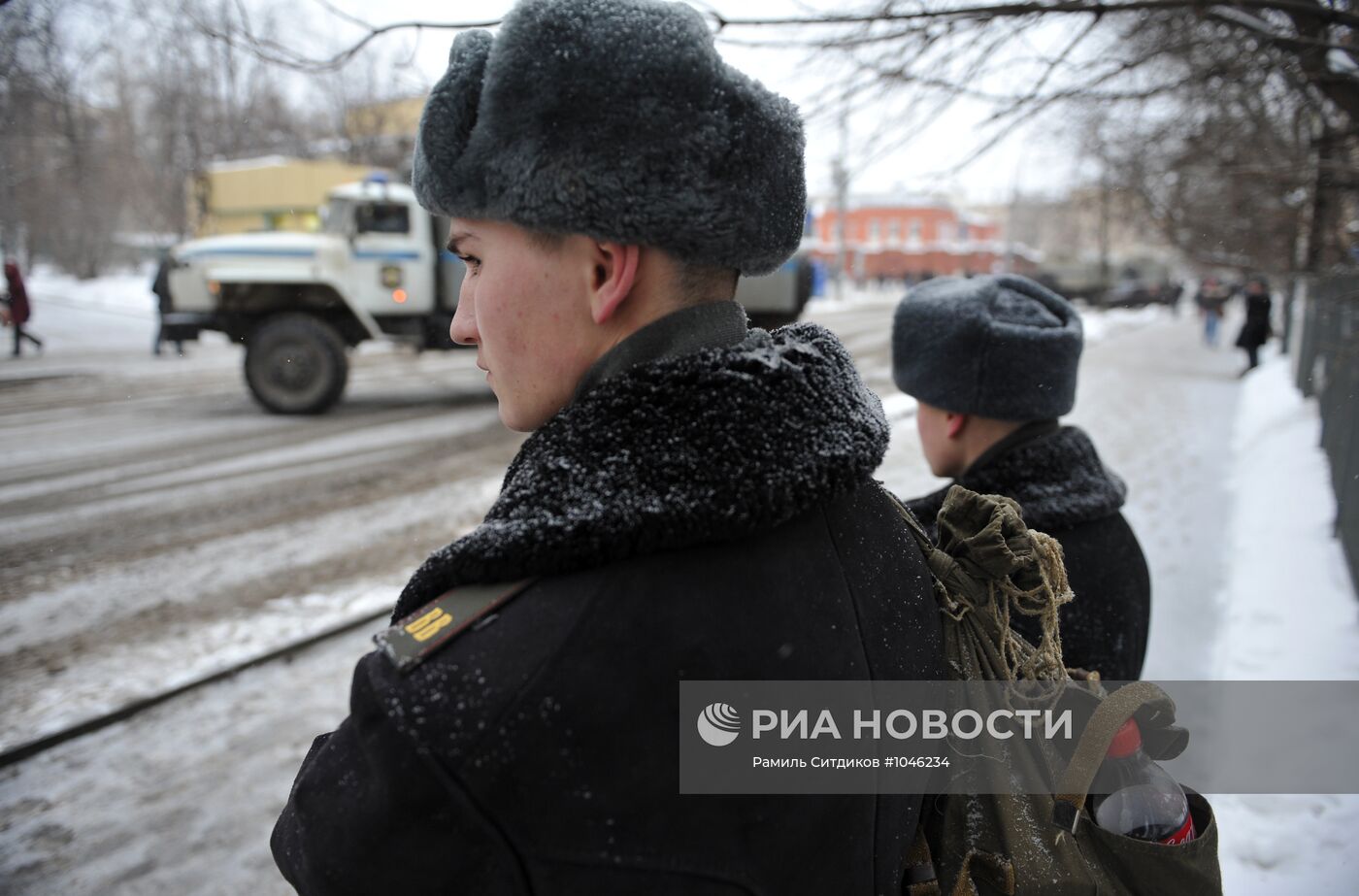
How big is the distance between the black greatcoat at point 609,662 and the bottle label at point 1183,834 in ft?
1.75

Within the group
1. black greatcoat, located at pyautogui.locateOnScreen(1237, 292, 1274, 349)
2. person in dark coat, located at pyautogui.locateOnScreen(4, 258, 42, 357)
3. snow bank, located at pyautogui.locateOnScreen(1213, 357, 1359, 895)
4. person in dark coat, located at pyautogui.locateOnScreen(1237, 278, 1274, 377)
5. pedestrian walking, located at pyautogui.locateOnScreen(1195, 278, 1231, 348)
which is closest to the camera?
snow bank, located at pyautogui.locateOnScreen(1213, 357, 1359, 895)

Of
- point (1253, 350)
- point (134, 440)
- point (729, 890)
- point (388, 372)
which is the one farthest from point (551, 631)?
point (1253, 350)

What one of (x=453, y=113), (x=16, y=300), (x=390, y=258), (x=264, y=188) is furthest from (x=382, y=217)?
(x=264, y=188)

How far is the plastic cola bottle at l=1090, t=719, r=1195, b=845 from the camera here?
1164 millimetres

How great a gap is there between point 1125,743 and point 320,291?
11.4 metres

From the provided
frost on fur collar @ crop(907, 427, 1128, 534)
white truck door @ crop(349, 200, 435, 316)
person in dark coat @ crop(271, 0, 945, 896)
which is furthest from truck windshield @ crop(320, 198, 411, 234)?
person in dark coat @ crop(271, 0, 945, 896)

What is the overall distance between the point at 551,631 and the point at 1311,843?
3.04m

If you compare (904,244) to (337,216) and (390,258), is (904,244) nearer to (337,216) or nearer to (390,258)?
(390,258)

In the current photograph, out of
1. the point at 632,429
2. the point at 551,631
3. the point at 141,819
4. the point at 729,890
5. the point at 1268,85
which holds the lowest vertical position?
the point at 141,819

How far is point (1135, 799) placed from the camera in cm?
117

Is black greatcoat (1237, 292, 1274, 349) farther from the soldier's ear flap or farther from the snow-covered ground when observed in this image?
the soldier's ear flap

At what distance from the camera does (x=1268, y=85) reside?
4.61 m

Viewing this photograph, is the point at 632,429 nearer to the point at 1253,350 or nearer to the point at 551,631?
the point at 551,631

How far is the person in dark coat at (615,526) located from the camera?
81 cm
